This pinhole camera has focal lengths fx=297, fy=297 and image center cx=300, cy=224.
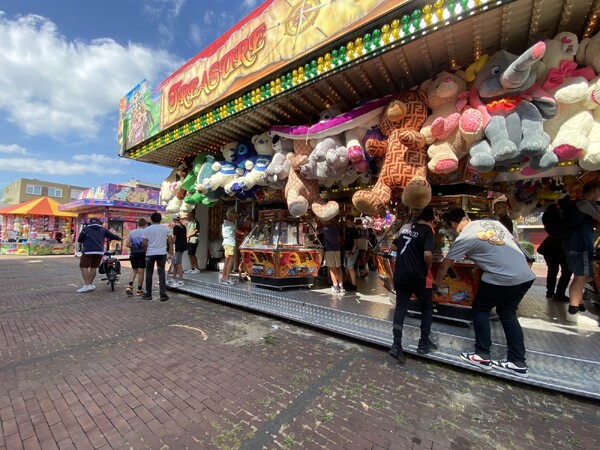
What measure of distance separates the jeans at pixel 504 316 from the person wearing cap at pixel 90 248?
799 cm

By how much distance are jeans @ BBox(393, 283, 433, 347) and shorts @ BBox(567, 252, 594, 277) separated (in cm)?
236

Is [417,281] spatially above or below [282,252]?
below

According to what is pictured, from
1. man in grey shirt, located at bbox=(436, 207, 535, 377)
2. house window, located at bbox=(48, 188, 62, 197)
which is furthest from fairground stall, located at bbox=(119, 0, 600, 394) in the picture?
house window, located at bbox=(48, 188, 62, 197)

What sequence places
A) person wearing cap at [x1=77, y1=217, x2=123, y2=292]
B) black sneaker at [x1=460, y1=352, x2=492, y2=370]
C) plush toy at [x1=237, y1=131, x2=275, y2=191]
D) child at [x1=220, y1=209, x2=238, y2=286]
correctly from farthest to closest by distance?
person wearing cap at [x1=77, y1=217, x2=123, y2=292], child at [x1=220, y1=209, x2=238, y2=286], plush toy at [x1=237, y1=131, x2=275, y2=191], black sneaker at [x1=460, y1=352, x2=492, y2=370]

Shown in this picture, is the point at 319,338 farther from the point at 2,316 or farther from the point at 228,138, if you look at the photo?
the point at 2,316

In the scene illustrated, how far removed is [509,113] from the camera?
3.21 m

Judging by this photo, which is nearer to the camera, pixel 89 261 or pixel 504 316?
pixel 504 316

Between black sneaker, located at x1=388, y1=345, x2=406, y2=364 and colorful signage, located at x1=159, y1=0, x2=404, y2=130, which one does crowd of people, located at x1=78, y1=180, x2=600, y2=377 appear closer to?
black sneaker, located at x1=388, y1=345, x2=406, y2=364

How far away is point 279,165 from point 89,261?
568 centimetres

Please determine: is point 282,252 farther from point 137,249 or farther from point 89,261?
point 89,261

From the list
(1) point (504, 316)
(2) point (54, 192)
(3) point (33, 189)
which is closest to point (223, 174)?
(1) point (504, 316)

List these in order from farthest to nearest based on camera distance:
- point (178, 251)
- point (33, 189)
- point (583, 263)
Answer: point (33, 189) → point (178, 251) → point (583, 263)

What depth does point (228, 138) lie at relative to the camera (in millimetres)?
6605

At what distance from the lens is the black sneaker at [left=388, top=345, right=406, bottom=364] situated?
10.8 feet
